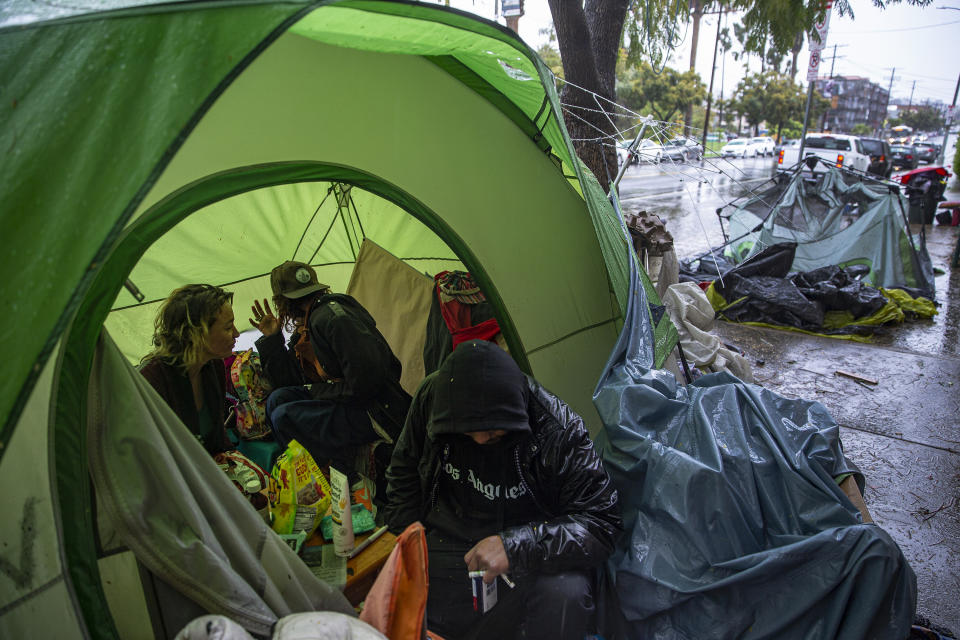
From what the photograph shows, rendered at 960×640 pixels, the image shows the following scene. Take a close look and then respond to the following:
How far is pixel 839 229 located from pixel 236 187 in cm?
687

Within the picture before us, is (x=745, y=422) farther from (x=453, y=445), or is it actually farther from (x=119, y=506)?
(x=119, y=506)

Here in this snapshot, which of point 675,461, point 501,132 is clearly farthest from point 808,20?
point 675,461

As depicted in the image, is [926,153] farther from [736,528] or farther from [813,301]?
[736,528]

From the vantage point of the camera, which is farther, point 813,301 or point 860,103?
point 860,103

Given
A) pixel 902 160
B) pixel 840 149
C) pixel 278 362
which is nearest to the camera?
pixel 278 362

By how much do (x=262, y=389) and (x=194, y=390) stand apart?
2.17 ft

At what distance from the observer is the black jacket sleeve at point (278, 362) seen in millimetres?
3057

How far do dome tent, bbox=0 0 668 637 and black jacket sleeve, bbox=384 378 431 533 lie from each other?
2.78 ft

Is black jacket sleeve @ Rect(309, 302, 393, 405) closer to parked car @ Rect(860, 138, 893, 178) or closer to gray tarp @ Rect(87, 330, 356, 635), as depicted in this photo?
gray tarp @ Rect(87, 330, 356, 635)

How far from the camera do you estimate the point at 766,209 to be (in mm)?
7547

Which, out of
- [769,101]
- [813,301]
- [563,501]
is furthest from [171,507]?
[769,101]

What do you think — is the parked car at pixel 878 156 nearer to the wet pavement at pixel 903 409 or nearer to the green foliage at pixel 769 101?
the wet pavement at pixel 903 409

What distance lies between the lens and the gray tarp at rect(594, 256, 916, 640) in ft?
5.88

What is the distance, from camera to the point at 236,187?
7.20 feet
